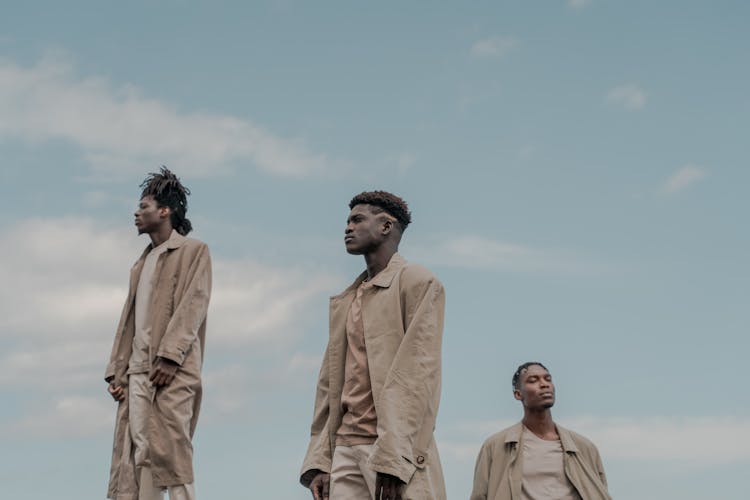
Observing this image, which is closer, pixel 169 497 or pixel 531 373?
pixel 169 497

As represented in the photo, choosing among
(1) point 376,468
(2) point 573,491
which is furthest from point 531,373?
(1) point 376,468

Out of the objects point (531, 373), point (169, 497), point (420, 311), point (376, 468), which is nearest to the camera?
point (376, 468)

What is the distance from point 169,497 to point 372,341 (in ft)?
8.24

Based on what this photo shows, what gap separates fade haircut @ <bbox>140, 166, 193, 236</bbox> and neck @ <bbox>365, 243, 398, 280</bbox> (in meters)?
2.82

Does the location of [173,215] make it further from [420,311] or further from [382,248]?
[420,311]

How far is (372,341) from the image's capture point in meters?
6.68

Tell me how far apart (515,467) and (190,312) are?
3.10 meters

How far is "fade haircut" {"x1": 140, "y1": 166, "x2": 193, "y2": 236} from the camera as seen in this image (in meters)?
9.29

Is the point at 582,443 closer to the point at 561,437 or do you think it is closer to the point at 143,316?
the point at 561,437

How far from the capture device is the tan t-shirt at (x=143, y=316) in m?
8.64

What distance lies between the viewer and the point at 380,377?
6.53 metres

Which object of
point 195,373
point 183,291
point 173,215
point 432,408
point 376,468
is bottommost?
point 376,468

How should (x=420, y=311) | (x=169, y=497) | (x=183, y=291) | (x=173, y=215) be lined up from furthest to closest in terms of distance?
(x=173, y=215) → (x=183, y=291) → (x=169, y=497) → (x=420, y=311)

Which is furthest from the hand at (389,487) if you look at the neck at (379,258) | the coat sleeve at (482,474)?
the coat sleeve at (482,474)
